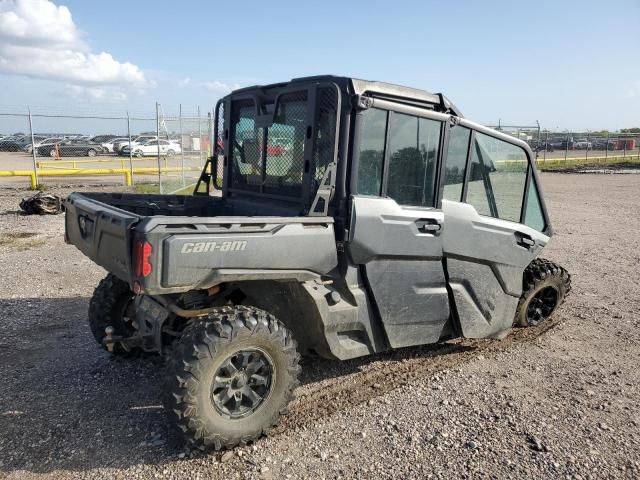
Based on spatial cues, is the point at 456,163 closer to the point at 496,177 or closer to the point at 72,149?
the point at 496,177

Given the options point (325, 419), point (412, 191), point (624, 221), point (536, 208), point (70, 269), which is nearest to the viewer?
point (325, 419)

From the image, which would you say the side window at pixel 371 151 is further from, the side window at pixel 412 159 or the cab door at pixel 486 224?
the cab door at pixel 486 224

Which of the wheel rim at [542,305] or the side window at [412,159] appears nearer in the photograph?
the side window at [412,159]

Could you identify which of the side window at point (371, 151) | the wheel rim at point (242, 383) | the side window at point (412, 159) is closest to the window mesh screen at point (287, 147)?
the side window at point (371, 151)

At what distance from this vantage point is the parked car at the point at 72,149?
103ft

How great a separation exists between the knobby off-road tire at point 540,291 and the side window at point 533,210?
47 centimetres

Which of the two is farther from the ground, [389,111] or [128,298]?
[389,111]

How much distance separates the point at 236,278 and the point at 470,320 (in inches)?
88.8

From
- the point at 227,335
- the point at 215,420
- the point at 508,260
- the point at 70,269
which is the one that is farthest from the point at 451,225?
the point at 70,269

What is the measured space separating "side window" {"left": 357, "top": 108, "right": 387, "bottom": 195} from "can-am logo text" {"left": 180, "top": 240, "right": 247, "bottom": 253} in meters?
1.07

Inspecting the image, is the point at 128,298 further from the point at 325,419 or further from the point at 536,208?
the point at 536,208

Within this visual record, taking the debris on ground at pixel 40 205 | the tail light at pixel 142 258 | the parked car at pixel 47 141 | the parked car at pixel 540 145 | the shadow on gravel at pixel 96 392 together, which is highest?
the parked car at pixel 540 145

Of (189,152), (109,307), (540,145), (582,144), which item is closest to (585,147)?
(582,144)

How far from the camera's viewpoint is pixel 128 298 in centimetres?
449
